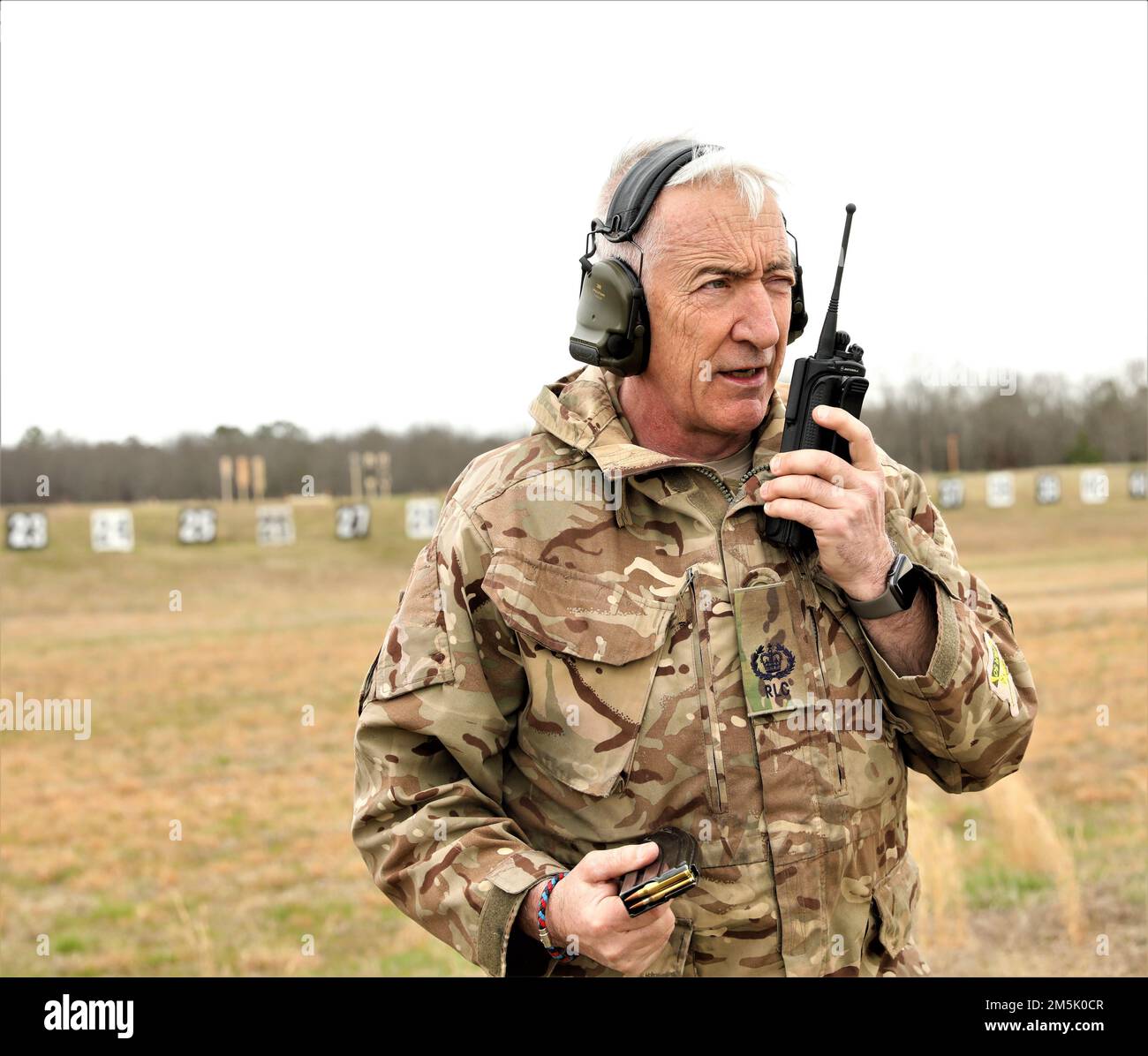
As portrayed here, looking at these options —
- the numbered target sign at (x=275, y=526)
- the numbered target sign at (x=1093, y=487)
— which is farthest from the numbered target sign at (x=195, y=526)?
the numbered target sign at (x=1093, y=487)

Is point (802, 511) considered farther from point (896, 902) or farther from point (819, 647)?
point (896, 902)

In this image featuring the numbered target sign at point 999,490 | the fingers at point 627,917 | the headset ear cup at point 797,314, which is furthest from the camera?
the numbered target sign at point 999,490

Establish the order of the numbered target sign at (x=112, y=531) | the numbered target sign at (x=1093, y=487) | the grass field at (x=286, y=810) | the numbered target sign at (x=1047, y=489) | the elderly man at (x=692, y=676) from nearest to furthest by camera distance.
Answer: the elderly man at (x=692, y=676)
the grass field at (x=286, y=810)
the numbered target sign at (x=112, y=531)
the numbered target sign at (x=1093, y=487)
the numbered target sign at (x=1047, y=489)

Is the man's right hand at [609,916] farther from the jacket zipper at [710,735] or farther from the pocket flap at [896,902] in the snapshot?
the pocket flap at [896,902]

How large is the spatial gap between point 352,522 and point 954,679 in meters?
32.7

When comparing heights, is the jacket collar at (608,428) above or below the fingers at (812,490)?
above

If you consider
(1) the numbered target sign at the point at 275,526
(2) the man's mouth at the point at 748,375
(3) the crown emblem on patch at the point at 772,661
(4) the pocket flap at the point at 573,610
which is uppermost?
(2) the man's mouth at the point at 748,375

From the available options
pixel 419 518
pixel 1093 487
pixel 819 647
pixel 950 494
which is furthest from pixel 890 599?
pixel 1093 487

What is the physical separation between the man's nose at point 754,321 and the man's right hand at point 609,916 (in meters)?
0.94

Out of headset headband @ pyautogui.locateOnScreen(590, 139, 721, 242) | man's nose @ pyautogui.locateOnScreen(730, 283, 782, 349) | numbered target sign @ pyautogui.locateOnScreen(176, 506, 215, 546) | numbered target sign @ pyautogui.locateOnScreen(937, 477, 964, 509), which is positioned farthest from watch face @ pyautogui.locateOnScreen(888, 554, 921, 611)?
numbered target sign @ pyautogui.locateOnScreen(937, 477, 964, 509)

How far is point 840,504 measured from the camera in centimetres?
197

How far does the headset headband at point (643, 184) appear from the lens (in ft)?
7.08

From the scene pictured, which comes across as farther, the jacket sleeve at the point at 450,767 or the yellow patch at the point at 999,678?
the yellow patch at the point at 999,678

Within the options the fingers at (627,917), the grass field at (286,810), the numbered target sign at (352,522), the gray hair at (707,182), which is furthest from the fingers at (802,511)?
the numbered target sign at (352,522)
